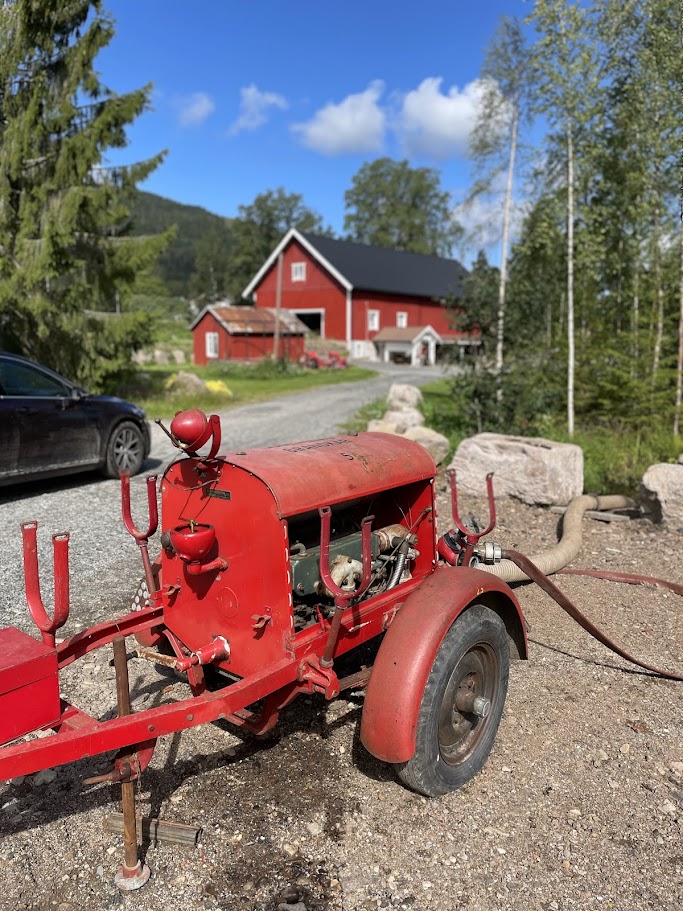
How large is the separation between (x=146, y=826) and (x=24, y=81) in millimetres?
16839

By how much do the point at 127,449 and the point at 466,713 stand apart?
23.2ft

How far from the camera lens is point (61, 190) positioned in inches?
599

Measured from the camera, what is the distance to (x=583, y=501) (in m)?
8.03

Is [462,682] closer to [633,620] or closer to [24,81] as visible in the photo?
[633,620]

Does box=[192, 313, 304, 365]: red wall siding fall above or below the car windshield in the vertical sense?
above

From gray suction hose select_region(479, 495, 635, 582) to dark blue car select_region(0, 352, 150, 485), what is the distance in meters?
5.63

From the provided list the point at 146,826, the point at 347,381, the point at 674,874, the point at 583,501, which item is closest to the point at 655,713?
the point at 674,874

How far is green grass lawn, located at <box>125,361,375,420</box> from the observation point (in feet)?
60.0

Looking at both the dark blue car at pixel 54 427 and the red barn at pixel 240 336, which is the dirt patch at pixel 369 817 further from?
the red barn at pixel 240 336

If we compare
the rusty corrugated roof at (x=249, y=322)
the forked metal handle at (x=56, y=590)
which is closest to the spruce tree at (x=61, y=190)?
the forked metal handle at (x=56, y=590)

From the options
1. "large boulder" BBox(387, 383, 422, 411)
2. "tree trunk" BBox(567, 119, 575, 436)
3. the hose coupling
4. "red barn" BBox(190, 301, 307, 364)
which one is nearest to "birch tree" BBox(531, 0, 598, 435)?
"tree trunk" BBox(567, 119, 575, 436)

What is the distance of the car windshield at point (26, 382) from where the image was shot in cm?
797

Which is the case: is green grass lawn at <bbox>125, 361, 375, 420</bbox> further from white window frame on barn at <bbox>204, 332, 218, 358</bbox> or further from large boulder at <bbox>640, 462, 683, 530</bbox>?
large boulder at <bbox>640, 462, 683, 530</bbox>

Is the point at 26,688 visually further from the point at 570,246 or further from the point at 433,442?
the point at 570,246
